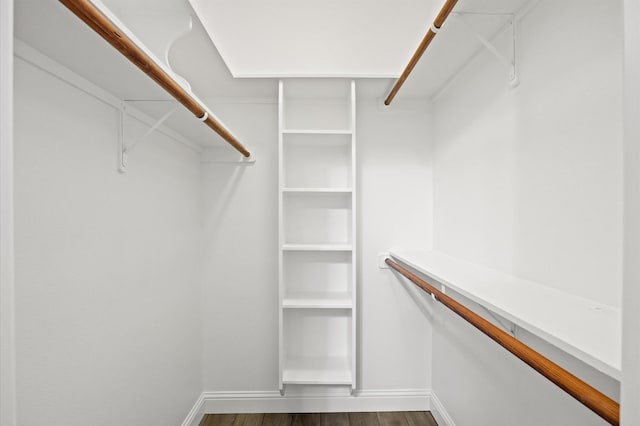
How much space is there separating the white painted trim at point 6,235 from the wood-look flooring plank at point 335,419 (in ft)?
6.14

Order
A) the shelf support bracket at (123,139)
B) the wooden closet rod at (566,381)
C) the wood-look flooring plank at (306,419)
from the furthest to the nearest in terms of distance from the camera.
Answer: the wood-look flooring plank at (306,419), the shelf support bracket at (123,139), the wooden closet rod at (566,381)

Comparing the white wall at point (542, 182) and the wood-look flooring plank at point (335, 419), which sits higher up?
the white wall at point (542, 182)

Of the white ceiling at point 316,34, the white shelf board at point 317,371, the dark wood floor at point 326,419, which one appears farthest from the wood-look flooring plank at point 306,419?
the white ceiling at point 316,34

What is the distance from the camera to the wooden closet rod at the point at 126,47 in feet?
1.89

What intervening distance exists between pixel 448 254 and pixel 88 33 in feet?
5.75

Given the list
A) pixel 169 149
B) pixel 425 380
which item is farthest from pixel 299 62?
pixel 425 380

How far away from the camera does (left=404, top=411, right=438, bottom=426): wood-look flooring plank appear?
75.3 inches

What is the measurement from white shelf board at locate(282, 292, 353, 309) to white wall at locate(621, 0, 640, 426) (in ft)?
4.85

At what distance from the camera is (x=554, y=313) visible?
2.45 ft

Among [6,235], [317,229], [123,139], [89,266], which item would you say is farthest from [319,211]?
[6,235]

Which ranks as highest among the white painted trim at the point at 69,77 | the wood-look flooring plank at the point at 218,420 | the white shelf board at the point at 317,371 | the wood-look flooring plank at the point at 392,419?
the white painted trim at the point at 69,77

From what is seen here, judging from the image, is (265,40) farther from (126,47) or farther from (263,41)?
(126,47)

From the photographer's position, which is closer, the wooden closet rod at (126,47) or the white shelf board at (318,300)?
the wooden closet rod at (126,47)

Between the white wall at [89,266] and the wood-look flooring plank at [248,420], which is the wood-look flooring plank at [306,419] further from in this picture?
the white wall at [89,266]
